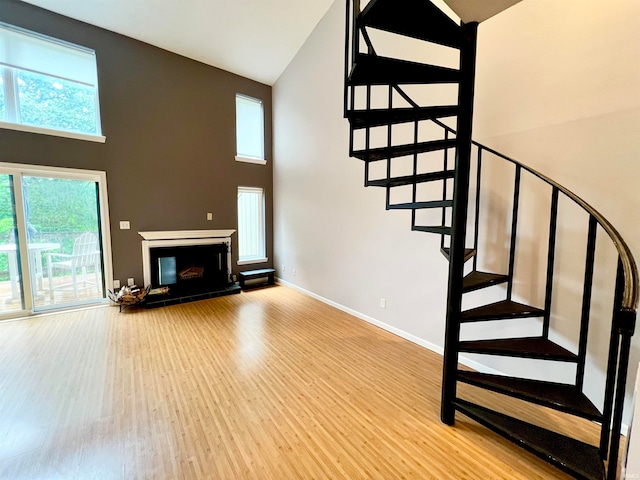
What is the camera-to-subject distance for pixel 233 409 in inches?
81.4

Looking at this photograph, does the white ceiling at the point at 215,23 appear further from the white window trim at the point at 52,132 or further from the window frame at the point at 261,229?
the window frame at the point at 261,229

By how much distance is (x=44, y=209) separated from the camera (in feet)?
12.5

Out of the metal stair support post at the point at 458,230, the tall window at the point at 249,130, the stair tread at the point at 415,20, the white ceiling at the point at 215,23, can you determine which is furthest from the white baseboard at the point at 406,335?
the white ceiling at the point at 215,23

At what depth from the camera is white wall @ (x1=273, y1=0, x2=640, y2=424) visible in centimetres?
183

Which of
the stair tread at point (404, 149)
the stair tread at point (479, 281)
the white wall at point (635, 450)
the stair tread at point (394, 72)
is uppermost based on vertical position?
→ the stair tread at point (394, 72)

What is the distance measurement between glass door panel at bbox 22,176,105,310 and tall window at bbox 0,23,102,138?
30.8 inches

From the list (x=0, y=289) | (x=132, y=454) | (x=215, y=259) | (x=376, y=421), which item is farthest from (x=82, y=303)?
(x=376, y=421)

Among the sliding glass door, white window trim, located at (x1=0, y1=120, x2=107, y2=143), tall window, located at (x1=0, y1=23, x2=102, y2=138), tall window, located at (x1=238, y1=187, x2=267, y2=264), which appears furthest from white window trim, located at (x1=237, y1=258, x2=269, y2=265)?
tall window, located at (x1=0, y1=23, x2=102, y2=138)

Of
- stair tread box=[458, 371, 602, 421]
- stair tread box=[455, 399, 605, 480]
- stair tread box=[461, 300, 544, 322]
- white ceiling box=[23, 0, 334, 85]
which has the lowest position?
stair tread box=[455, 399, 605, 480]

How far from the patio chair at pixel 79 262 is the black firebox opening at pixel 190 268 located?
0.75 m

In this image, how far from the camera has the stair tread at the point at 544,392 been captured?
1534 mm

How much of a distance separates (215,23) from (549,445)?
6022 mm

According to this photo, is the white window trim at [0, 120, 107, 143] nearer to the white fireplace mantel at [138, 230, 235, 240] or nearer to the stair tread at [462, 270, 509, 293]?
the white fireplace mantel at [138, 230, 235, 240]

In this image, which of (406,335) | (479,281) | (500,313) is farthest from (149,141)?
(500,313)
